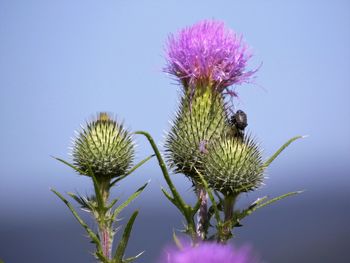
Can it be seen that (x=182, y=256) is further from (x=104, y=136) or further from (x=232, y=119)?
(x=104, y=136)

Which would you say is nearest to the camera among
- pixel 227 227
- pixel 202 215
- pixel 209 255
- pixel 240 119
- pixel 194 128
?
pixel 209 255

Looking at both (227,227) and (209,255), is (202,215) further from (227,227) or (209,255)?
(209,255)

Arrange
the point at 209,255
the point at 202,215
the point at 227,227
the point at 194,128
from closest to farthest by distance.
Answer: the point at 209,255, the point at 227,227, the point at 202,215, the point at 194,128

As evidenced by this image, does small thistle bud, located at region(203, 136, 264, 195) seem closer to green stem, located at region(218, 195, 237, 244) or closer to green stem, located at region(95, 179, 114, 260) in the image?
green stem, located at region(218, 195, 237, 244)

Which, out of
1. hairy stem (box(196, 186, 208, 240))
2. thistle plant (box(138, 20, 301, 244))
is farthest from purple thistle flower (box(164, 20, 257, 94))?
hairy stem (box(196, 186, 208, 240))

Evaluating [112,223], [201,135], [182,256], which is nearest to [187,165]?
[201,135]

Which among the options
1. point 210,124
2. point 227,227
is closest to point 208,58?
point 210,124
